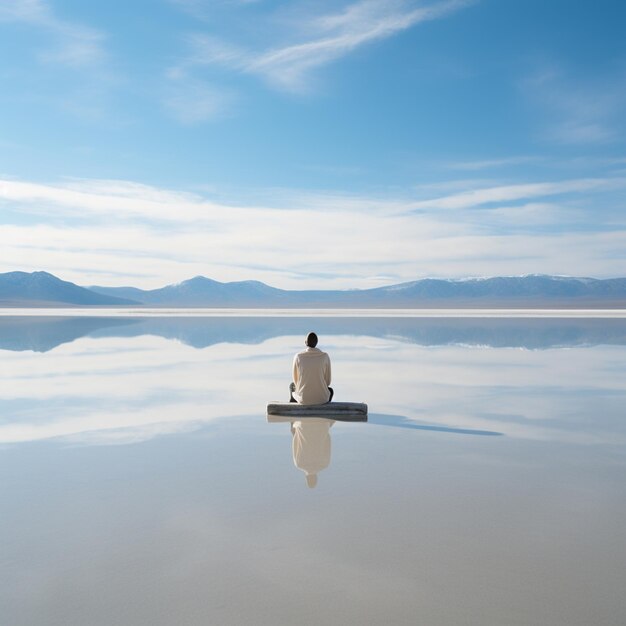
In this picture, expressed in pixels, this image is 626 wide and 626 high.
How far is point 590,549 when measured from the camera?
12.4 feet

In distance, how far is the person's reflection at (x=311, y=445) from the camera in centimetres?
566

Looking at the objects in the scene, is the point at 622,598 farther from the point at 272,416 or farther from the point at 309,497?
the point at 272,416

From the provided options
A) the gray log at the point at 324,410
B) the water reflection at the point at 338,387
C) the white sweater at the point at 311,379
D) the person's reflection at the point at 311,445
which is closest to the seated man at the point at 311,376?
the white sweater at the point at 311,379

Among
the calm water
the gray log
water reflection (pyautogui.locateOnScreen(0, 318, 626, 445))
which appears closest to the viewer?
the calm water

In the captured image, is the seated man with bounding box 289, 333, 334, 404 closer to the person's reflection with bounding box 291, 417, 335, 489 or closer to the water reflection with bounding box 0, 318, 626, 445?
the person's reflection with bounding box 291, 417, 335, 489

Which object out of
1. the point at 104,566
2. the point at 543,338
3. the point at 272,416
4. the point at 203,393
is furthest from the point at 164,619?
the point at 543,338

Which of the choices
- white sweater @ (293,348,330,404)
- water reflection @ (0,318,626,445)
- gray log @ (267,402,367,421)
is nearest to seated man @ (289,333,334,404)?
white sweater @ (293,348,330,404)

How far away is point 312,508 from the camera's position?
4.53 meters

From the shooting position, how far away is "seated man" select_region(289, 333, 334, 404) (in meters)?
7.91

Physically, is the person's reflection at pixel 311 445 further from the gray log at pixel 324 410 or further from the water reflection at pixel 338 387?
the water reflection at pixel 338 387

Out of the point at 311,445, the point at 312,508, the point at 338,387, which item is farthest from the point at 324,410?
the point at 312,508

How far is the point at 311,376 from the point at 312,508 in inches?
141

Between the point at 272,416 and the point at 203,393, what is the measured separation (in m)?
2.08

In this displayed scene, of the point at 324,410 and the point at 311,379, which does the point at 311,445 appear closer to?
the point at 324,410
